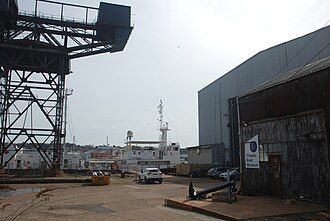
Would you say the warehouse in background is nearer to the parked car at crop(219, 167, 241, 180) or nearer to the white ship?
the parked car at crop(219, 167, 241, 180)

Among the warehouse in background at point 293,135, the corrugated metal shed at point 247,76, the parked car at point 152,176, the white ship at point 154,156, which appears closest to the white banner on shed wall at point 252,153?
the warehouse in background at point 293,135

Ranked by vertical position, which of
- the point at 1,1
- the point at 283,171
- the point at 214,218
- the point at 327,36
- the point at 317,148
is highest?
the point at 1,1

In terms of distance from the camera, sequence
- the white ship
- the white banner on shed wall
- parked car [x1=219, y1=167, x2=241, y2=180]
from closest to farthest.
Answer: the white banner on shed wall, parked car [x1=219, y1=167, x2=241, y2=180], the white ship

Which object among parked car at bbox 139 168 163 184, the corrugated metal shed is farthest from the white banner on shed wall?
parked car at bbox 139 168 163 184

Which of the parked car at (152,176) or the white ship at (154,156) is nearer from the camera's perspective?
the parked car at (152,176)

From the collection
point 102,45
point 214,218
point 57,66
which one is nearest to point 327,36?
point 214,218

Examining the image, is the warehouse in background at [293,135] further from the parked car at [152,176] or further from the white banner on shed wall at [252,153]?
the parked car at [152,176]

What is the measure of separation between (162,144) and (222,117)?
3474cm

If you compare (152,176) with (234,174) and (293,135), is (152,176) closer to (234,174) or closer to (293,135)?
(234,174)

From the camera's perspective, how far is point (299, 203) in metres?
14.8

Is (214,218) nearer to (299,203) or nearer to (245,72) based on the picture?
(299,203)

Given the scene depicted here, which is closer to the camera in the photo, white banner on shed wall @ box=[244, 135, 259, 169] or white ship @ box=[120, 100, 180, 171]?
white banner on shed wall @ box=[244, 135, 259, 169]

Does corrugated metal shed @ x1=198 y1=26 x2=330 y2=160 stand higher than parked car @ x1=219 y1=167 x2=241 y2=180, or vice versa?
corrugated metal shed @ x1=198 y1=26 x2=330 y2=160

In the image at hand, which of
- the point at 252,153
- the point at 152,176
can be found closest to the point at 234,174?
the point at 152,176
